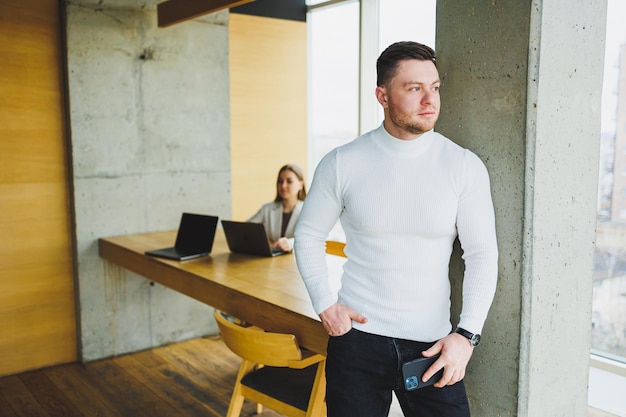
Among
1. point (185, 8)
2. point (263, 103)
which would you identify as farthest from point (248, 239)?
point (263, 103)

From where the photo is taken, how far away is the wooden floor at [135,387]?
3.90 metres

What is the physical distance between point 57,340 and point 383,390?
3.49 meters

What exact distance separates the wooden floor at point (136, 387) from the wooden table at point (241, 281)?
0.76 m

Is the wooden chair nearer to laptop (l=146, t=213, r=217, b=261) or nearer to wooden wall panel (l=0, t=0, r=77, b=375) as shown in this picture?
laptop (l=146, t=213, r=217, b=261)

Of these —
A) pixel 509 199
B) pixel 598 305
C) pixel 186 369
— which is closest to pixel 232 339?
pixel 509 199

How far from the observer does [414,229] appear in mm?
1951

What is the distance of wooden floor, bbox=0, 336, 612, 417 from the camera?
12.7 feet

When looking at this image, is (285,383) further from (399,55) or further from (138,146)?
(138,146)

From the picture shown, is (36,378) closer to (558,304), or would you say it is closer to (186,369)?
(186,369)

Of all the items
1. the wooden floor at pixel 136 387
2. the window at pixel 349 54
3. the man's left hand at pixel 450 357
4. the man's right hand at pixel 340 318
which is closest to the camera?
the man's left hand at pixel 450 357

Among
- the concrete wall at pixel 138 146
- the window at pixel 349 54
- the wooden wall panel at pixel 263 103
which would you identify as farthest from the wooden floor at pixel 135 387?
the window at pixel 349 54

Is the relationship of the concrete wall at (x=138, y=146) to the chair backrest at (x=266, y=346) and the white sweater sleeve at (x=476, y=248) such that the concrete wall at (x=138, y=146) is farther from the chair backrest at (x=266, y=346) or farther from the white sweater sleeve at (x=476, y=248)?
the white sweater sleeve at (x=476, y=248)

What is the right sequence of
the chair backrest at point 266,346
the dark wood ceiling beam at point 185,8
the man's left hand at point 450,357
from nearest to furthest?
1. the man's left hand at point 450,357
2. the chair backrest at point 266,346
3. the dark wood ceiling beam at point 185,8

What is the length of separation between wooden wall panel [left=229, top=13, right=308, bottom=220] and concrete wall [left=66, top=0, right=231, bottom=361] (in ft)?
3.01
